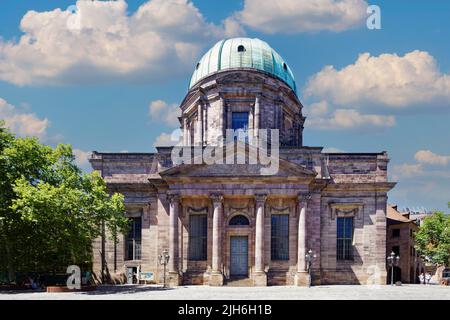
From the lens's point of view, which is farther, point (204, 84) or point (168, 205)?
point (204, 84)

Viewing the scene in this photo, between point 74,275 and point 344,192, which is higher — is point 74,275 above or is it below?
below

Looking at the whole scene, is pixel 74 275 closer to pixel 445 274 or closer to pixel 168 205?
pixel 168 205

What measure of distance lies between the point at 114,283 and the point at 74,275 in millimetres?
7633

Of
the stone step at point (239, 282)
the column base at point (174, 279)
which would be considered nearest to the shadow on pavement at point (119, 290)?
the column base at point (174, 279)

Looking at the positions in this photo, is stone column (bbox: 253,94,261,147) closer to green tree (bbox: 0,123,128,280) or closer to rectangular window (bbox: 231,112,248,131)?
rectangular window (bbox: 231,112,248,131)

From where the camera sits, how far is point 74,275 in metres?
49.7

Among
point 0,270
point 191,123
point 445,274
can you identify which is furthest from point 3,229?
point 445,274

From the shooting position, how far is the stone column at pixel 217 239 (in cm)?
5394

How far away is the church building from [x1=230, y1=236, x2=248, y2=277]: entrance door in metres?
0.08

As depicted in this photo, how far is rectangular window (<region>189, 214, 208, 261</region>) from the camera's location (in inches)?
2221

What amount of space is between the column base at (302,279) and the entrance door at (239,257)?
468cm

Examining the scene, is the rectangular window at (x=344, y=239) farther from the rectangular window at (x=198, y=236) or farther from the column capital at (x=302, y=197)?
the rectangular window at (x=198, y=236)

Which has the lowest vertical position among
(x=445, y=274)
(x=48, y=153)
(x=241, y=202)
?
(x=445, y=274)
